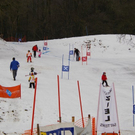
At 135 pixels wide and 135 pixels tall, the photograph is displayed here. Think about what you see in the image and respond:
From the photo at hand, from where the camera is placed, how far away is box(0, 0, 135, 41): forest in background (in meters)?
67.6

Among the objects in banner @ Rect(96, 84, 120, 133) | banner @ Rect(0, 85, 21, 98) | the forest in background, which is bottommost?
banner @ Rect(96, 84, 120, 133)

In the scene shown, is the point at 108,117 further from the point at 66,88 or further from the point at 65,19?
the point at 65,19

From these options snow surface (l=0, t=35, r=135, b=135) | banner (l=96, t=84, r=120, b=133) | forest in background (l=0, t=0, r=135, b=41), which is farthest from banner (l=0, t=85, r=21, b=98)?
forest in background (l=0, t=0, r=135, b=41)

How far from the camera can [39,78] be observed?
22609mm

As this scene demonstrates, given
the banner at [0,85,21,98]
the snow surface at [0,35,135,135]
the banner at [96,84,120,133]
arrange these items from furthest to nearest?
the banner at [0,85,21,98]
the snow surface at [0,35,135,135]
the banner at [96,84,120,133]

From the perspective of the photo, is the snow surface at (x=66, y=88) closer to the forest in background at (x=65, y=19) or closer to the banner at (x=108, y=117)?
the banner at (x=108, y=117)

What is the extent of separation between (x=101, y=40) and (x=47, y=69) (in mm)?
16376

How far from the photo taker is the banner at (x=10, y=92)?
15.3 m

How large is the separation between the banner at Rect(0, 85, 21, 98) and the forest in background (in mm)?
49406

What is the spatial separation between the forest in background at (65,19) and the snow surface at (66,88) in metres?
28.4

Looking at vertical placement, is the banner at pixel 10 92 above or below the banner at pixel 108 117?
above

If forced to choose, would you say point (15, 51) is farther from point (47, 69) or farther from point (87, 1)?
point (87, 1)

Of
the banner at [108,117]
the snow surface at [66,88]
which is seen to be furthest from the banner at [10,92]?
the banner at [108,117]

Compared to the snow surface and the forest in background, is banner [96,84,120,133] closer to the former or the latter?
the snow surface
